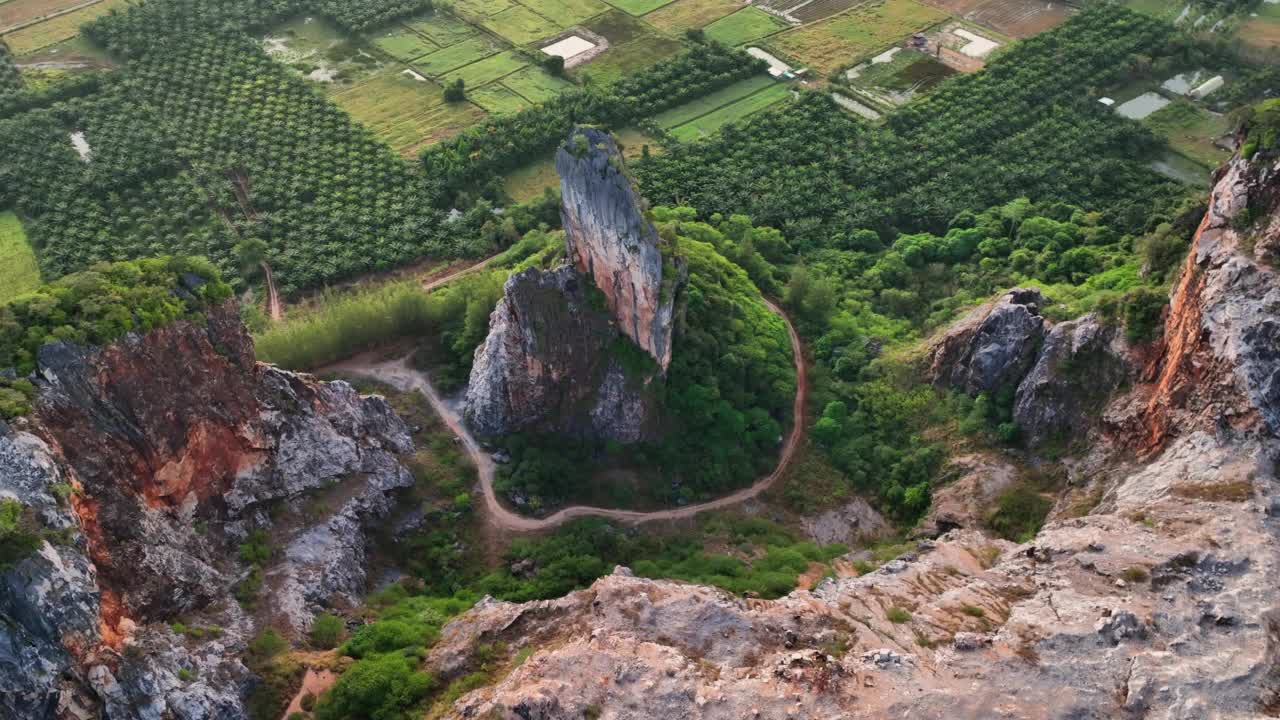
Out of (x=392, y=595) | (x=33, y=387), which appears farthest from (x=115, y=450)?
(x=392, y=595)

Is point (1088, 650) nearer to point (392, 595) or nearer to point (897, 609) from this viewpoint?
point (897, 609)

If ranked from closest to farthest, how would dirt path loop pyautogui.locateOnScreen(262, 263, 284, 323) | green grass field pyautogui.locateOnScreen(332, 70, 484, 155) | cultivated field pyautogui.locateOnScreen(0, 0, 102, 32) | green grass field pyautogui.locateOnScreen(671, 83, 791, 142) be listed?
dirt path loop pyautogui.locateOnScreen(262, 263, 284, 323), green grass field pyautogui.locateOnScreen(332, 70, 484, 155), green grass field pyautogui.locateOnScreen(671, 83, 791, 142), cultivated field pyautogui.locateOnScreen(0, 0, 102, 32)

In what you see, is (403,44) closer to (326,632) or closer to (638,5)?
(638,5)

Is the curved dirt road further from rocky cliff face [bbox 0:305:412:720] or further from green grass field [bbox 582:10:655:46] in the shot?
green grass field [bbox 582:10:655:46]

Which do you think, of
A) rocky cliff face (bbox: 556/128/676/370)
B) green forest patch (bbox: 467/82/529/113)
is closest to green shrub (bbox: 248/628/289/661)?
rocky cliff face (bbox: 556/128/676/370)

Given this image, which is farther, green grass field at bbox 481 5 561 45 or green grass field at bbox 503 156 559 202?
green grass field at bbox 481 5 561 45

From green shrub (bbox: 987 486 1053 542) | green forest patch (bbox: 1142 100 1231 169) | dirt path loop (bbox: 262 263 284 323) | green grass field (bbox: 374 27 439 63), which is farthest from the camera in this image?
green grass field (bbox: 374 27 439 63)

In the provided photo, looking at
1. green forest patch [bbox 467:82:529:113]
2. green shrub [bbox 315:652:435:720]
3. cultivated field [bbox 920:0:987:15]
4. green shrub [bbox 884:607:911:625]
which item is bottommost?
green forest patch [bbox 467:82:529:113]
